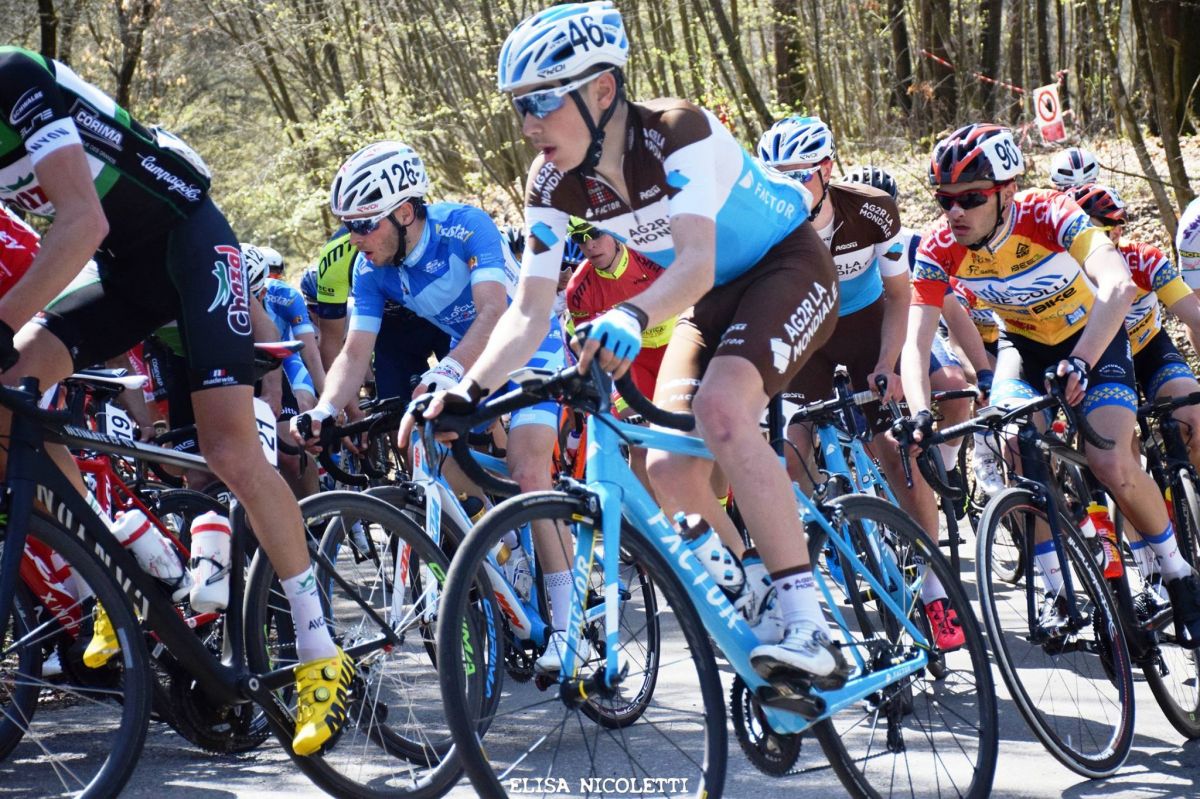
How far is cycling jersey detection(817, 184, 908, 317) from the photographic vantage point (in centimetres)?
636

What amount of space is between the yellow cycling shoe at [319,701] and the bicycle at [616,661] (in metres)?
0.51

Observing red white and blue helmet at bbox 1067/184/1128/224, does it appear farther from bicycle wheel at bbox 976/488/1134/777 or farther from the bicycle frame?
the bicycle frame

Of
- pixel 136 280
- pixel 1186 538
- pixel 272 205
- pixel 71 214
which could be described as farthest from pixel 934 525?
pixel 272 205

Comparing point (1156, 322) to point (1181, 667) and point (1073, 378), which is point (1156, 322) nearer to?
point (1181, 667)

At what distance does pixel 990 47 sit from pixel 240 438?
17102mm

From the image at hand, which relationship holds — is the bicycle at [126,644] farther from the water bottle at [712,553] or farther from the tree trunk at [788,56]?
the tree trunk at [788,56]

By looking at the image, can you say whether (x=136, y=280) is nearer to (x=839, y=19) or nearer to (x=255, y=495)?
(x=255, y=495)

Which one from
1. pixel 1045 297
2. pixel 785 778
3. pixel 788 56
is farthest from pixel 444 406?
pixel 788 56

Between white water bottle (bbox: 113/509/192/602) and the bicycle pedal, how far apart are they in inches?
69.0

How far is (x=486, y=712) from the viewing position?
4020 mm

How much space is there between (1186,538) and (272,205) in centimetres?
1775

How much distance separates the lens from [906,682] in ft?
13.7

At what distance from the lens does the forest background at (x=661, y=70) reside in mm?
17078

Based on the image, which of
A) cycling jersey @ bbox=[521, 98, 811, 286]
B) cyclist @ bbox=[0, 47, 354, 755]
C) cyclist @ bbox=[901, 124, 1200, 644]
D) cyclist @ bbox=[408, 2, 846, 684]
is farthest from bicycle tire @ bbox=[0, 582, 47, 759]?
cyclist @ bbox=[901, 124, 1200, 644]
